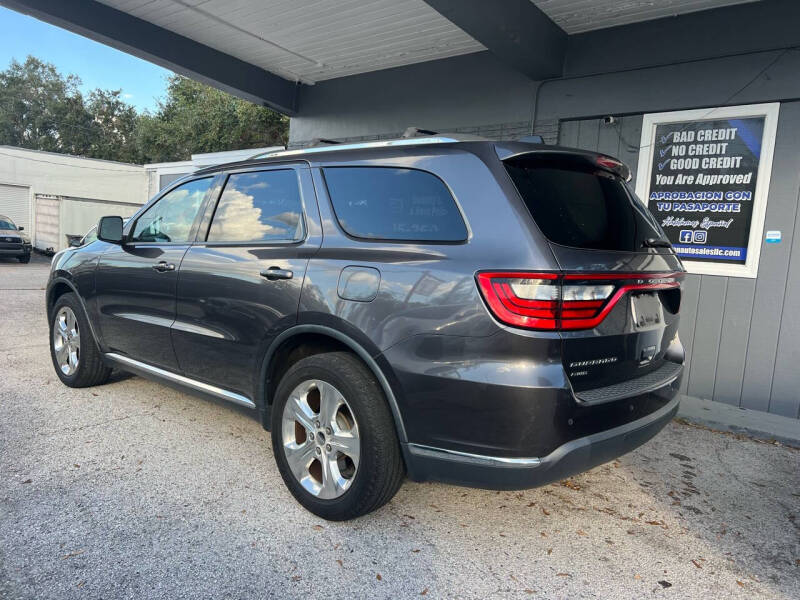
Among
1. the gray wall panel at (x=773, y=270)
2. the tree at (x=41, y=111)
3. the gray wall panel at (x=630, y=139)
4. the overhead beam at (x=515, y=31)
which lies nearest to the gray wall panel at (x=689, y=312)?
the gray wall panel at (x=773, y=270)

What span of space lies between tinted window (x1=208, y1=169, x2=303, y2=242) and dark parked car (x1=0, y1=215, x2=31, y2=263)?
1888cm

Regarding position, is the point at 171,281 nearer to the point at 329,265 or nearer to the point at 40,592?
the point at 329,265

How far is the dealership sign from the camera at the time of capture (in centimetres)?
503

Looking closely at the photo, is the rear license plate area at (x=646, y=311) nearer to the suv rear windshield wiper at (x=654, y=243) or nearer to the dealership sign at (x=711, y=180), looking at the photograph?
the suv rear windshield wiper at (x=654, y=243)

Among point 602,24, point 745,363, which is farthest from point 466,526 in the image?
point 602,24

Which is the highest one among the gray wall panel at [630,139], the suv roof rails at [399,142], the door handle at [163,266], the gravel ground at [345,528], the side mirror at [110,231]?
the gray wall panel at [630,139]

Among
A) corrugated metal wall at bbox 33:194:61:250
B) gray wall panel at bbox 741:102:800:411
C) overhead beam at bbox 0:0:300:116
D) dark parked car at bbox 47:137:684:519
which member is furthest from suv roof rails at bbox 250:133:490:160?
corrugated metal wall at bbox 33:194:61:250

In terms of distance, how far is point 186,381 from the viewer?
358 centimetres

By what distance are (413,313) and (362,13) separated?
192 inches

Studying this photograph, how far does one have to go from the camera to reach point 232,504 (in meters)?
2.94

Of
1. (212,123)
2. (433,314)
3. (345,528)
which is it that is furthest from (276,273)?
(212,123)

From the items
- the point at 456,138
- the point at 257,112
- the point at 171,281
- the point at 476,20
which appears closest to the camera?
the point at 456,138

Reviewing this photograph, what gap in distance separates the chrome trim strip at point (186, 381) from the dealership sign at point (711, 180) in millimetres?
4411

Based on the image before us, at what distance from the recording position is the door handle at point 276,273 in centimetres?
291
